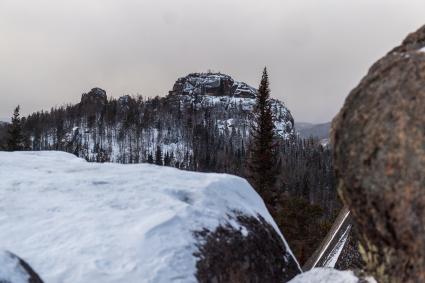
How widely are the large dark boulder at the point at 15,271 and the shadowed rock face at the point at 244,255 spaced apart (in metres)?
1.80

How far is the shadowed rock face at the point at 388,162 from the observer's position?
339 centimetres

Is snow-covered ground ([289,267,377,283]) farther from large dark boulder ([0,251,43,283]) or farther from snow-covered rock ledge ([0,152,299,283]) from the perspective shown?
large dark boulder ([0,251,43,283])

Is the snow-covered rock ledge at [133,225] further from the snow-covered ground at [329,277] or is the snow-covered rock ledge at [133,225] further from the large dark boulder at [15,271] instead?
the snow-covered ground at [329,277]

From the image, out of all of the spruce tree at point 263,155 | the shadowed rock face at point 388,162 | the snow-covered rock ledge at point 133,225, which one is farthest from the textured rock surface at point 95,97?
the shadowed rock face at point 388,162

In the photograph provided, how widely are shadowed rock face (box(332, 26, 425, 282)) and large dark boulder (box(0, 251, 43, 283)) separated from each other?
322cm

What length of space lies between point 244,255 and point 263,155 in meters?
20.4

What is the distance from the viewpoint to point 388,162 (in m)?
3.50

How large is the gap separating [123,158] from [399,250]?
148695 mm

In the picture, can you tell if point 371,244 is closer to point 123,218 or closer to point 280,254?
point 280,254

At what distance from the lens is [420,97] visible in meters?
3.55

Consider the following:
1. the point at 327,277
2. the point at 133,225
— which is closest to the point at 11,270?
the point at 133,225

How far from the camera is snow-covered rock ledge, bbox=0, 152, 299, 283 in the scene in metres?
5.25

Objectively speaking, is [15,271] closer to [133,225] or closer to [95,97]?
[133,225]

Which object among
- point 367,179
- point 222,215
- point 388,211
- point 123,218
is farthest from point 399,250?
point 123,218
